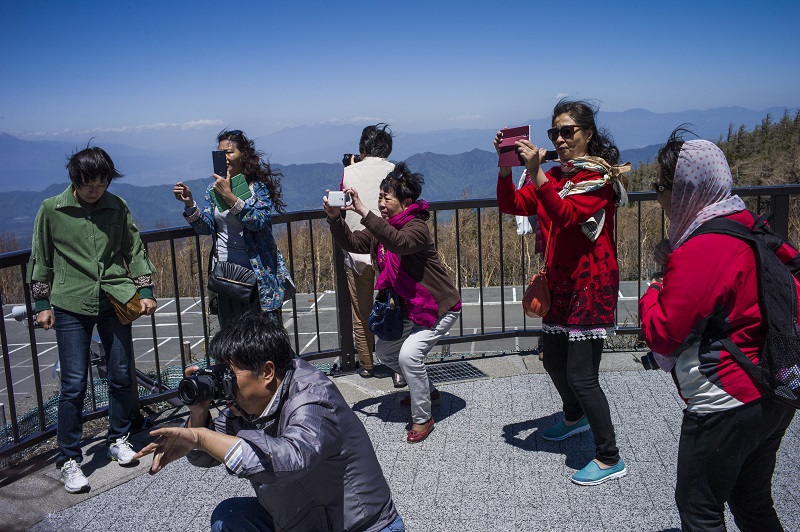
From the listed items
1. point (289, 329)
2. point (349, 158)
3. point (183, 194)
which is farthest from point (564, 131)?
point (289, 329)

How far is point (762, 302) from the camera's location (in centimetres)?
220

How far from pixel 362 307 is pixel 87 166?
237cm

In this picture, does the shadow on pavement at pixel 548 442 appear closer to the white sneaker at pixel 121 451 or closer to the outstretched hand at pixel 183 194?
the white sneaker at pixel 121 451

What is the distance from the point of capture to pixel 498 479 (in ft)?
12.2

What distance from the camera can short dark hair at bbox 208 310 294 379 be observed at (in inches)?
83.2

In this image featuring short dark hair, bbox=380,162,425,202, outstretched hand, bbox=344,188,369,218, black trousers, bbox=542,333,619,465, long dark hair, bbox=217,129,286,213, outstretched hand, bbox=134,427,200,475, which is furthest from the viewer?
long dark hair, bbox=217,129,286,213

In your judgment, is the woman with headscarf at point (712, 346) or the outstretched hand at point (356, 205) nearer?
the woman with headscarf at point (712, 346)

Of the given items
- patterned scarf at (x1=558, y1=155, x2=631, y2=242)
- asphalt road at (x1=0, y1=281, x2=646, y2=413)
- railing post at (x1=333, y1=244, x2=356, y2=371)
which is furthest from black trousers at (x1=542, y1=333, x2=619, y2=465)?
asphalt road at (x1=0, y1=281, x2=646, y2=413)

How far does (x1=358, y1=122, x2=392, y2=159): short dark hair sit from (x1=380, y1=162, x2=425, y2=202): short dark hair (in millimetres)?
1061

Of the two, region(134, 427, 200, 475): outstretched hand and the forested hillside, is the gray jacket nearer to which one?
region(134, 427, 200, 475): outstretched hand

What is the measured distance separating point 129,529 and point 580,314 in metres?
2.51

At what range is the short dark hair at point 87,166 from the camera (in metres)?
3.79

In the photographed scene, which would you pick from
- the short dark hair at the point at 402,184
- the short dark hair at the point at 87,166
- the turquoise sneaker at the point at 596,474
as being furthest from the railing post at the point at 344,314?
the turquoise sneaker at the point at 596,474

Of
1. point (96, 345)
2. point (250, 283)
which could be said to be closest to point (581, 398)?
point (250, 283)
